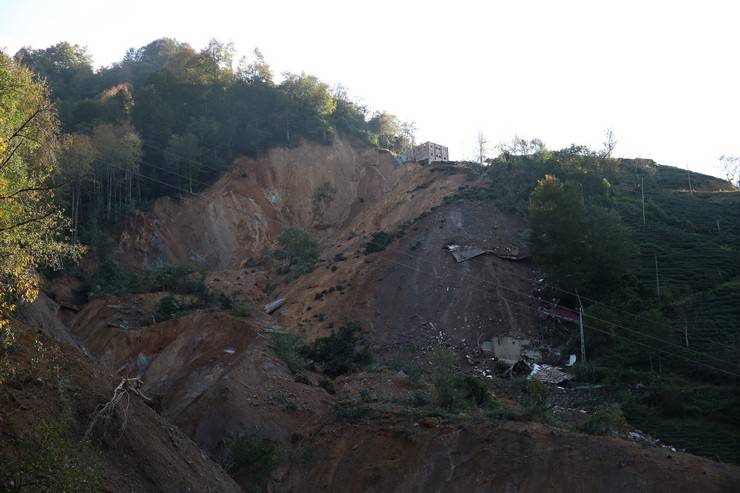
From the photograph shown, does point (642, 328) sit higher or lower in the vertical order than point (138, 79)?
lower

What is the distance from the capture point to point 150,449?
55.0 ft

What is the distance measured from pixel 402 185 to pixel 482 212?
42.7 feet

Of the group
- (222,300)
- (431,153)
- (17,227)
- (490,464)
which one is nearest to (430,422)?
(490,464)

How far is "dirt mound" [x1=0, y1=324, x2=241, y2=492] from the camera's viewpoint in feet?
43.4

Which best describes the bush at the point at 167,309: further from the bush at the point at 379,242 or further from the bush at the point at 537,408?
the bush at the point at 537,408

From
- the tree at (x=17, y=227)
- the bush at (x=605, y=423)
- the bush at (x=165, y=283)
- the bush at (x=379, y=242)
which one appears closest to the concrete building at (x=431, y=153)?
the bush at (x=379, y=242)

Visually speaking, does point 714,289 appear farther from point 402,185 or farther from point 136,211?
point 136,211

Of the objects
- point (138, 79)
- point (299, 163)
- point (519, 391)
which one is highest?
point (138, 79)

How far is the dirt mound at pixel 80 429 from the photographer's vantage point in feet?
43.4

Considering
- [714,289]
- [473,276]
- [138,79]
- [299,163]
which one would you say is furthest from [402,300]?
[138,79]

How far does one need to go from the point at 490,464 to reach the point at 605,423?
3410mm

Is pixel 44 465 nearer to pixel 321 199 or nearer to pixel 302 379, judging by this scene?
pixel 302 379

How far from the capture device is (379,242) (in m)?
44.4

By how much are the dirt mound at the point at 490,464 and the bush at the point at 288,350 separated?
497 centimetres
